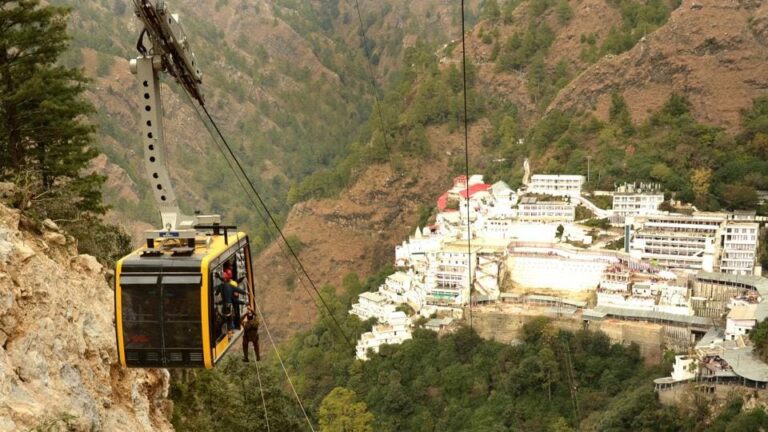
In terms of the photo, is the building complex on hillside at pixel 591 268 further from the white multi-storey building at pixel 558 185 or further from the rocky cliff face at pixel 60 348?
the rocky cliff face at pixel 60 348

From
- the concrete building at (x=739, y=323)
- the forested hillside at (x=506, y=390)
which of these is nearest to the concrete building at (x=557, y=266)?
the forested hillside at (x=506, y=390)

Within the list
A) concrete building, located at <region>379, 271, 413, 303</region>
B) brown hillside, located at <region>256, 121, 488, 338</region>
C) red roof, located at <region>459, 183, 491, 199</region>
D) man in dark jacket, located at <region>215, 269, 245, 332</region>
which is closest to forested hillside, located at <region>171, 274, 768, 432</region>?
concrete building, located at <region>379, 271, 413, 303</region>

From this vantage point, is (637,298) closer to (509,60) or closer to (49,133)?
(49,133)

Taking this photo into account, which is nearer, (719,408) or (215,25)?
(719,408)

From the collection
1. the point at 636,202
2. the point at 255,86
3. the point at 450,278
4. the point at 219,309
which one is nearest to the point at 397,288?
the point at 450,278

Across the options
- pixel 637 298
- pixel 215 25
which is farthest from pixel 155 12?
pixel 215 25

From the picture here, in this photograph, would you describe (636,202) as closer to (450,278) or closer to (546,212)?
(546,212)
